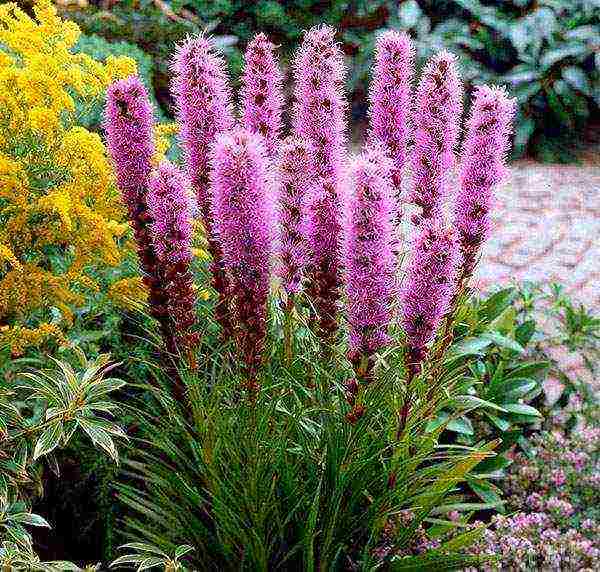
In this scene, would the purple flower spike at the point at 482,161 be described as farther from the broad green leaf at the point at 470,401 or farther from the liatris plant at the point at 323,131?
the broad green leaf at the point at 470,401

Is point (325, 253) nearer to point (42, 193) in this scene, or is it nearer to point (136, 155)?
point (136, 155)

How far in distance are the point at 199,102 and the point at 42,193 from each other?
76 cm

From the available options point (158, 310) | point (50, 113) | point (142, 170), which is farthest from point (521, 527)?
point (50, 113)

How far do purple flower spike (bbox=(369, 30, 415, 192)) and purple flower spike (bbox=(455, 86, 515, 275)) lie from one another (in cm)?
17

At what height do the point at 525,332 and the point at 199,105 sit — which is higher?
the point at 199,105

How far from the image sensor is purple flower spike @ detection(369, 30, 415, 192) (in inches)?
86.7

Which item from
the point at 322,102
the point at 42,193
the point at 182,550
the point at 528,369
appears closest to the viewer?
the point at 322,102

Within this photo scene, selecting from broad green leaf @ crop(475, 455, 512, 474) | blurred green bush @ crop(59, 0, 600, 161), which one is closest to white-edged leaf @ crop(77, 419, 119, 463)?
broad green leaf @ crop(475, 455, 512, 474)

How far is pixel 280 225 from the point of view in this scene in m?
2.09

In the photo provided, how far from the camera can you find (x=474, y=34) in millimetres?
7816

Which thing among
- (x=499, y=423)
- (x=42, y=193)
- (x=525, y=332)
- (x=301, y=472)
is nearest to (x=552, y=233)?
(x=525, y=332)

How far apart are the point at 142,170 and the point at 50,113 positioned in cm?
50

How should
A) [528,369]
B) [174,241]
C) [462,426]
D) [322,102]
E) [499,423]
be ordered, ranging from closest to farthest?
[174,241] < [322,102] < [462,426] < [499,423] < [528,369]

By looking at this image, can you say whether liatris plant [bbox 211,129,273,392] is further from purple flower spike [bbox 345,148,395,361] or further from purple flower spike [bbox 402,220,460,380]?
purple flower spike [bbox 402,220,460,380]
